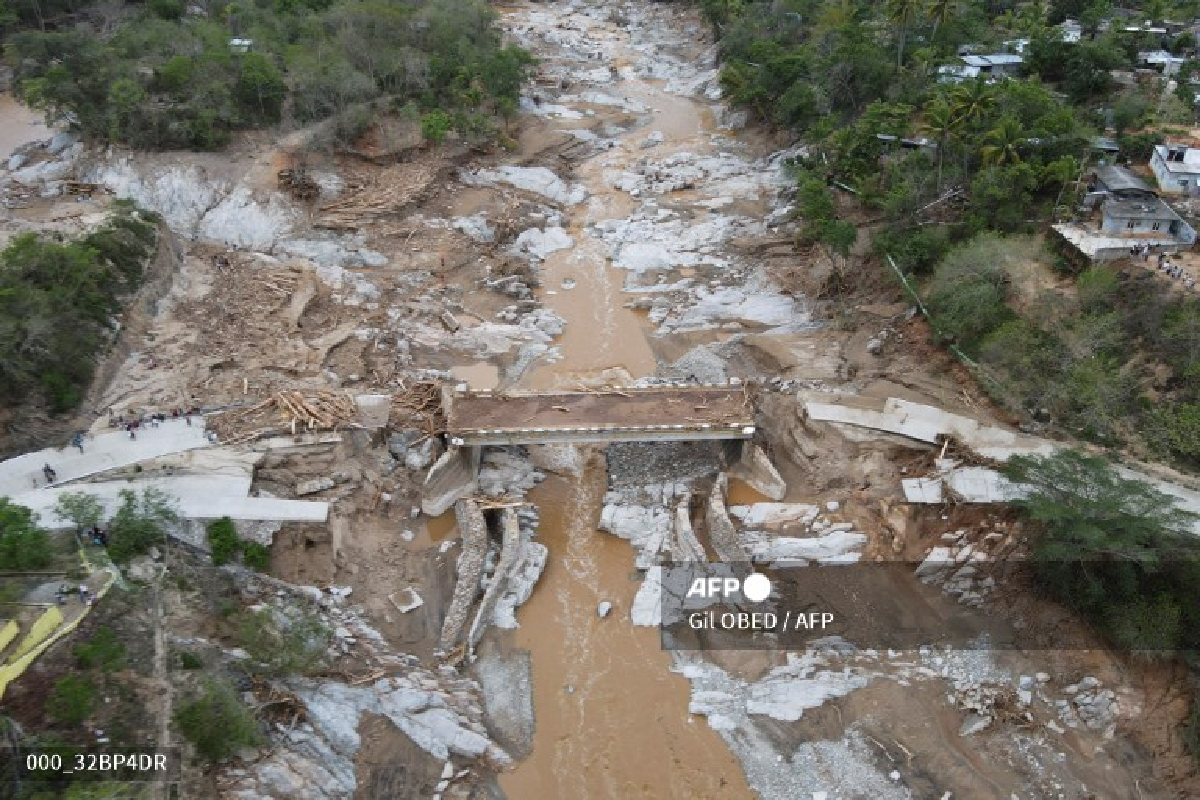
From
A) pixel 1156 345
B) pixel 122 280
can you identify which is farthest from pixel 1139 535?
pixel 122 280

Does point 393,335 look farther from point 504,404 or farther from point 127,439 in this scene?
point 127,439

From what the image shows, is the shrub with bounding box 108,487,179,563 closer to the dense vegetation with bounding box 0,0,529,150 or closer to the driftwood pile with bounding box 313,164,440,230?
the driftwood pile with bounding box 313,164,440,230

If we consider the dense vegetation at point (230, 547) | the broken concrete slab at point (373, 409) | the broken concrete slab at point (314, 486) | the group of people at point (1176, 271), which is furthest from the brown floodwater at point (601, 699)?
the group of people at point (1176, 271)

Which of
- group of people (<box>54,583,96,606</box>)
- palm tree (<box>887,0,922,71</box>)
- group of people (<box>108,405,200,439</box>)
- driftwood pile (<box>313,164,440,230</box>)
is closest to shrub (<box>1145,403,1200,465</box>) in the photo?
group of people (<box>54,583,96,606</box>)

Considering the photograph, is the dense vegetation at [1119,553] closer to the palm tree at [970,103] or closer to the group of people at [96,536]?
the palm tree at [970,103]

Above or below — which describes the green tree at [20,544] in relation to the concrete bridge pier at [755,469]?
above
